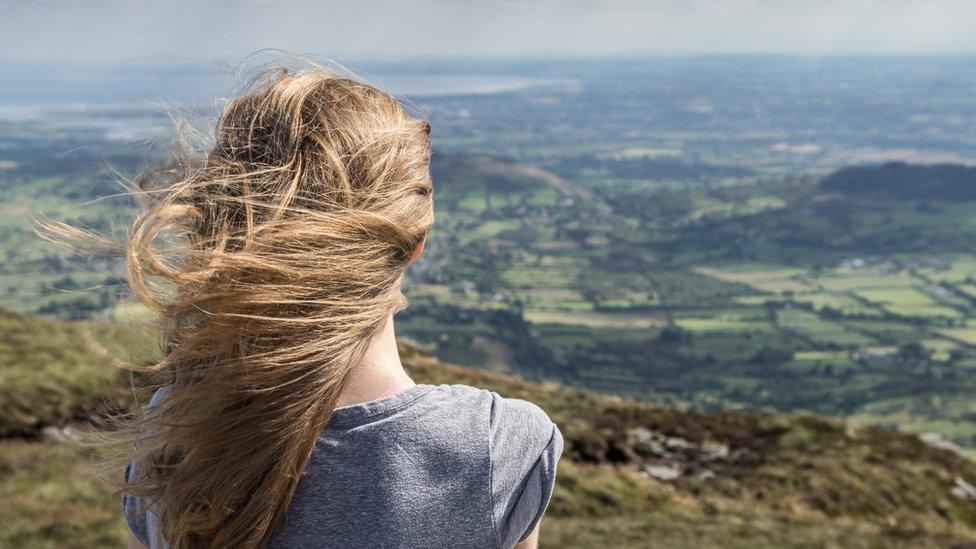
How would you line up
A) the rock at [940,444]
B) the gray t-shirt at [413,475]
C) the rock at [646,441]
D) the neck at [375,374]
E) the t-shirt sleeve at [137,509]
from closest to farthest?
A: the gray t-shirt at [413,475]
the neck at [375,374]
the t-shirt sleeve at [137,509]
the rock at [646,441]
the rock at [940,444]

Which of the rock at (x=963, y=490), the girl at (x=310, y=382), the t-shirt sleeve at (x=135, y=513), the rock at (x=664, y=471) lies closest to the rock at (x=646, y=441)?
the rock at (x=664, y=471)

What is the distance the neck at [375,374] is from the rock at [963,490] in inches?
623

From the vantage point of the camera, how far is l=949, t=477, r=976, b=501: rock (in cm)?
1412

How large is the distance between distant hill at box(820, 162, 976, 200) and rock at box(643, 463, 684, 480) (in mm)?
199969

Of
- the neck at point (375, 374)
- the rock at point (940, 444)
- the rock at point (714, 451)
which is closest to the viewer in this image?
the neck at point (375, 374)

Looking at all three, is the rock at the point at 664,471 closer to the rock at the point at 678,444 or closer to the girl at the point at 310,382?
the rock at the point at 678,444

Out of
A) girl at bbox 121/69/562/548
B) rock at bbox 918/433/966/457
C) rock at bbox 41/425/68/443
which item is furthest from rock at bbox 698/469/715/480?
girl at bbox 121/69/562/548

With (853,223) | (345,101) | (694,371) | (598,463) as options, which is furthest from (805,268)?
(345,101)

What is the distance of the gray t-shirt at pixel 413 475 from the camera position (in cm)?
194

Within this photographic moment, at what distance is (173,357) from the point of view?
2.16 metres

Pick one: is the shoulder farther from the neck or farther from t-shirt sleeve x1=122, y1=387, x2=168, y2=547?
t-shirt sleeve x1=122, y1=387, x2=168, y2=547

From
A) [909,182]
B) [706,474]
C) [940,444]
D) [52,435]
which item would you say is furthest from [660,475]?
[909,182]

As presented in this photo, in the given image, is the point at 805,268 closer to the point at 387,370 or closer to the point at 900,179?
the point at 900,179

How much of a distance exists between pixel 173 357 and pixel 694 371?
93876 mm
